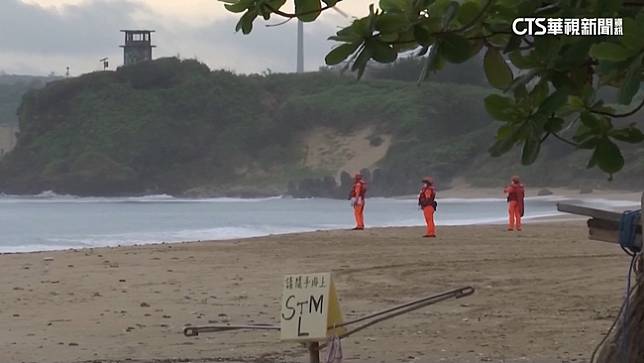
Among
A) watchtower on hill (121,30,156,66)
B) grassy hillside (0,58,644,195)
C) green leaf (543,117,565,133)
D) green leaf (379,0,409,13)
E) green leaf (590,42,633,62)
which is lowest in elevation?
green leaf (543,117,565,133)

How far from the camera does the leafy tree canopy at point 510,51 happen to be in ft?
14.0

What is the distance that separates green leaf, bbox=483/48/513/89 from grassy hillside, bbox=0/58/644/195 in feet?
251

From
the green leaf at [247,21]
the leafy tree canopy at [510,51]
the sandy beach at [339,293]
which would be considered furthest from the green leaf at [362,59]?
the sandy beach at [339,293]

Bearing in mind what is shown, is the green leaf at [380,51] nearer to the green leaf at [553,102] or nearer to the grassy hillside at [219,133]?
the green leaf at [553,102]

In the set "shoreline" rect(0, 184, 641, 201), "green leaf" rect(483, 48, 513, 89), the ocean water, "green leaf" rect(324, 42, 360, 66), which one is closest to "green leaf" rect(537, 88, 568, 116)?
"green leaf" rect(483, 48, 513, 89)

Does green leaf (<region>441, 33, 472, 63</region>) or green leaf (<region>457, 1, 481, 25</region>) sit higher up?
green leaf (<region>457, 1, 481, 25</region>)

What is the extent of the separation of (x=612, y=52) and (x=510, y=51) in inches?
25.7

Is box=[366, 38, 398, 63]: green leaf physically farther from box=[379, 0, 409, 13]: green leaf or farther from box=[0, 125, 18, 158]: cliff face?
box=[0, 125, 18, 158]: cliff face

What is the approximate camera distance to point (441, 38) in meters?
4.36

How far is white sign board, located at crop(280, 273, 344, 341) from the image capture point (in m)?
6.36

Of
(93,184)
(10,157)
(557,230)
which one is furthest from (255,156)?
Result: (557,230)

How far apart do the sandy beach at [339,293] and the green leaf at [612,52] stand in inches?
249

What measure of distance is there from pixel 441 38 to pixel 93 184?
292 ft

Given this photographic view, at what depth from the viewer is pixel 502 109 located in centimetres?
452
